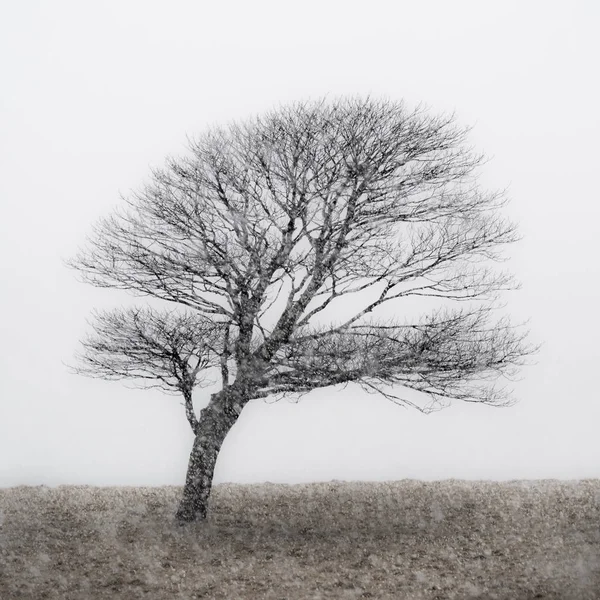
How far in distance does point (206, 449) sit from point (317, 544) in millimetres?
3211

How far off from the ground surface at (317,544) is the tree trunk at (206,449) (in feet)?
1.79

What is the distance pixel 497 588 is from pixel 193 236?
9613 millimetres

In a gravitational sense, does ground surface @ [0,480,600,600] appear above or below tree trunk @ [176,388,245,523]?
below

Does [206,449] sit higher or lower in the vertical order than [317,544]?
higher

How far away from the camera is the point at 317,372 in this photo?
15.1 metres

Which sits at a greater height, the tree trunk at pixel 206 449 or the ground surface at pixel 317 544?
the tree trunk at pixel 206 449

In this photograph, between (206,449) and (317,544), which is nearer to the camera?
(317,544)

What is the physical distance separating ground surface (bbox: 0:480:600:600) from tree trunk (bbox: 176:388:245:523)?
55cm

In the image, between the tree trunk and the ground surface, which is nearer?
the ground surface

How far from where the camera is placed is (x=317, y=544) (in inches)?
606

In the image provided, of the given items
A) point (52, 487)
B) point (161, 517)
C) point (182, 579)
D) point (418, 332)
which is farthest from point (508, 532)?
point (52, 487)

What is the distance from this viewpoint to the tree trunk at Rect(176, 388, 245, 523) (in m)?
16.1

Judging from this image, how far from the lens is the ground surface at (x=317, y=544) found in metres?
13.1

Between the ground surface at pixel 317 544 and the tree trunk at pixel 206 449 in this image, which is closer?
the ground surface at pixel 317 544
